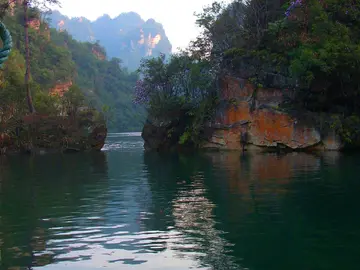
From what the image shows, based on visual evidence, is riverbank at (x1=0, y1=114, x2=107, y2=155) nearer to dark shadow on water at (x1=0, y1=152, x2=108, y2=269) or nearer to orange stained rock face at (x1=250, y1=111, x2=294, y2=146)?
orange stained rock face at (x1=250, y1=111, x2=294, y2=146)

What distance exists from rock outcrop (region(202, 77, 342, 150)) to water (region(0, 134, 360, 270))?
14.6 metres

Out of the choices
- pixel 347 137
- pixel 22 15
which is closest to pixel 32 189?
pixel 347 137

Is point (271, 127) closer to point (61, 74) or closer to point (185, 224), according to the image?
point (185, 224)

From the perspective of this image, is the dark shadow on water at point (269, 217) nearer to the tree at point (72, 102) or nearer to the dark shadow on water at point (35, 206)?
the dark shadow on water at point (35, 206)

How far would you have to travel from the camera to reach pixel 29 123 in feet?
112

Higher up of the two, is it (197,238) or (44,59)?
(44,59)

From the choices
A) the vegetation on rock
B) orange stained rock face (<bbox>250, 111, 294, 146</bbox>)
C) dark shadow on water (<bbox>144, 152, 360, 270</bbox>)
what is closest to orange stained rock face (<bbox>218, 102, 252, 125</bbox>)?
orange stained rock face (<bbox>250, 111, 294, 146</bbox>)

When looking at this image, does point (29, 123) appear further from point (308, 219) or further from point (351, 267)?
point (351, 267)

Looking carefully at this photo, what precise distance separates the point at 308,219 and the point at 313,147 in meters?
21.8

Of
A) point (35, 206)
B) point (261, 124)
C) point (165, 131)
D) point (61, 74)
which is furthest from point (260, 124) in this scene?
point (61, 74)

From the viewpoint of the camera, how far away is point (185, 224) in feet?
28.0

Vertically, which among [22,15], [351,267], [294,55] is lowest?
[351,267]

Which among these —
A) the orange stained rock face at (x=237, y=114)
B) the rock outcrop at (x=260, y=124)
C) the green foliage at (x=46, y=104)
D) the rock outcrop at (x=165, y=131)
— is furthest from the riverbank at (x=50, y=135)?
the orange stained rock face at (x=237, y=114)

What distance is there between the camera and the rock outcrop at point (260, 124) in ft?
97.2
